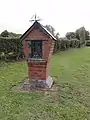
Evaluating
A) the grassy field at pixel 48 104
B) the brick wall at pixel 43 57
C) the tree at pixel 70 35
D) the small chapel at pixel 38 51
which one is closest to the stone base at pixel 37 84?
the small chapel at pixel 38 51

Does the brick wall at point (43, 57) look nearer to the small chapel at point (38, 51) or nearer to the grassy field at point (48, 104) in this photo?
the small chapel at point (38, 51)

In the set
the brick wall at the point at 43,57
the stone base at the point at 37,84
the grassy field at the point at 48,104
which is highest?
the brick wall at the point at 43,57

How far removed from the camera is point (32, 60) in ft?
26.5

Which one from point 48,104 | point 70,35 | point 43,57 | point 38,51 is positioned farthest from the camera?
point 70,35

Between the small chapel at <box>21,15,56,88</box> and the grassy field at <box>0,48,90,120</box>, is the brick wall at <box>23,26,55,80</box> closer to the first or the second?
the small chapel at <box>21,15,56,88</box>

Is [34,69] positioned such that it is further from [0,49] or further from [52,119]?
[0,49]

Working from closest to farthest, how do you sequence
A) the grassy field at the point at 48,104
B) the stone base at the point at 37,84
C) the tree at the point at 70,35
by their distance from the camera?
the grassy field at the point at 48,104
the stone base at the point at 37,84
the tree at the point at 70,35

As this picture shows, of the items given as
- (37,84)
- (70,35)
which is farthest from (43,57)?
(70,35)

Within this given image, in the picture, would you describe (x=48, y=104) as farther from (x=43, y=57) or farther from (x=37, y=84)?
(x=43, y=57)

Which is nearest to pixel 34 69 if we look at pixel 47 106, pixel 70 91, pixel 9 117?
pixel 70 91

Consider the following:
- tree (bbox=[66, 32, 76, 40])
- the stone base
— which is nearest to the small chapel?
the stone base

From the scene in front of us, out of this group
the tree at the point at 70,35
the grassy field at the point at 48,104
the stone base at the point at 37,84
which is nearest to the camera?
the grassy field at the point at 48,104

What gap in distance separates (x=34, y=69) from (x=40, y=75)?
31cm

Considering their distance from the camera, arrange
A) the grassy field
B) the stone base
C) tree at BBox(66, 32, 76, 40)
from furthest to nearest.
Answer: tree at BBox(66, 32, 76, 40) < the stone base < the grassy field
